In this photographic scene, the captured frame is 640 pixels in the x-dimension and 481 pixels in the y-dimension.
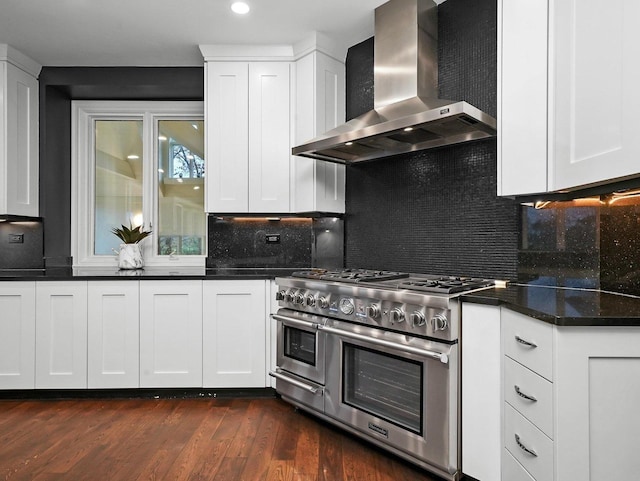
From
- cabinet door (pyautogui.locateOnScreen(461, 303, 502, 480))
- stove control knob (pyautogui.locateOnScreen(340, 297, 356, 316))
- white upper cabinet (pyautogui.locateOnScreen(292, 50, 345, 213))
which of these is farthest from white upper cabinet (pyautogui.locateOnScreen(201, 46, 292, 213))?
cabinet door (pyautogui.locateOnScreen(461, 303, 502, 480))

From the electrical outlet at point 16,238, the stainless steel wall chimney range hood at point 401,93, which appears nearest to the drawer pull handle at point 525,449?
the stainless steel wall chimney range hood at point 401,93

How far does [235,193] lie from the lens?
3.15m

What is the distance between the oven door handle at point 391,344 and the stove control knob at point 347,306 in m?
0.11

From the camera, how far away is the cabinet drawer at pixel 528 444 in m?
1.43

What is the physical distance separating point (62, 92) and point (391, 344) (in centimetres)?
→ 356

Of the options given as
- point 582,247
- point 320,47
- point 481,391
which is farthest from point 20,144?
point 582,247

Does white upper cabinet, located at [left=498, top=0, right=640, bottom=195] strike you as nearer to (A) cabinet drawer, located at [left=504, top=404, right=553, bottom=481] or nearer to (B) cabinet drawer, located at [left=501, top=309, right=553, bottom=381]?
(B) cabinet drawer, located at [left=501, top=309, right=553, bottom=381]

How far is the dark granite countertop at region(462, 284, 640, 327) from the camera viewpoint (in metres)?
1.32

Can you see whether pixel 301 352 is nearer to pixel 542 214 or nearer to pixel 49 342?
pixel 542 214

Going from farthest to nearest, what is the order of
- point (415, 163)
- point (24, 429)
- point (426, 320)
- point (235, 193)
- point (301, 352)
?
point (235, 193), point (415, 163), point (301, 352), point (24, 429), point (426, 320)

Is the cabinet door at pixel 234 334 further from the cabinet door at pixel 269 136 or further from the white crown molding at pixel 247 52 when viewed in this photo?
the white crown molding at pixel 247 52

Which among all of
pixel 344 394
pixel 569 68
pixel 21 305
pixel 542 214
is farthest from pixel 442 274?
pixel 21 305

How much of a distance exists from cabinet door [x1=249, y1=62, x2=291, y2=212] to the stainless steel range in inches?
29.5

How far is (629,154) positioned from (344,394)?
5.61 ft
